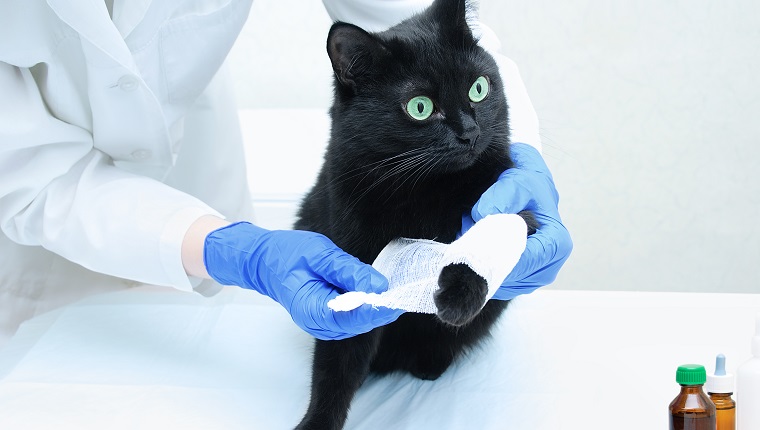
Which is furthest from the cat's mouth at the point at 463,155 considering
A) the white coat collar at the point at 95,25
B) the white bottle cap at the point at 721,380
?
the white coat collar at the point at 95,25

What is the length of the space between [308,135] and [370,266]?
3.97ft

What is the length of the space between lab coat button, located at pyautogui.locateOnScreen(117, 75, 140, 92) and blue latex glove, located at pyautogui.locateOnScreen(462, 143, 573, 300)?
523 millimetres

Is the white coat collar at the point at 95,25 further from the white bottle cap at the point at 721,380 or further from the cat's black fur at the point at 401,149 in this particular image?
the white bottle cap at the point at 721,380

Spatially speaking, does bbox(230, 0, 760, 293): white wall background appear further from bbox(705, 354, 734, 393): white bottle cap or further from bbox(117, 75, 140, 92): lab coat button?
bbox(705, 354, 734, 393): white bottle cap

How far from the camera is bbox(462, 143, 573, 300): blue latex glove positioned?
2.91 ft

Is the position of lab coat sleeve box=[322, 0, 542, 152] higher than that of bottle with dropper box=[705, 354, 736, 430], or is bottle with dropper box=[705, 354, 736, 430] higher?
lab coat sleeve box=[322, 0, 542, 152]

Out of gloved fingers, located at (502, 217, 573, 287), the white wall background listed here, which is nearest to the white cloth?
gloved fingers, located at (502, 217, 573, 287)

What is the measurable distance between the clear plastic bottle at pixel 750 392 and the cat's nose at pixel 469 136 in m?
0.35

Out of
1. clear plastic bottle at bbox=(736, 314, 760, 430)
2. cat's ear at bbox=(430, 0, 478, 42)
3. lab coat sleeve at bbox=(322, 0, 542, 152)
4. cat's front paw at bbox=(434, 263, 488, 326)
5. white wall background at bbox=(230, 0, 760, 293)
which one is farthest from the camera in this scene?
white wall background at bbox=(230, 0, 760, 293)

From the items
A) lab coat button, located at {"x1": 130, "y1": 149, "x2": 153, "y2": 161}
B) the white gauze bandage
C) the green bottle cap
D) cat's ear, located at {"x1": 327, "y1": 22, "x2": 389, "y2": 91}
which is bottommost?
the green bottle cap

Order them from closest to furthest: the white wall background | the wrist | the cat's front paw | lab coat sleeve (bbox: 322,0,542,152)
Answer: the cat's front paw
the wrist
lab coat sleeve (bbox: 322,0,542,152)
the white wall background

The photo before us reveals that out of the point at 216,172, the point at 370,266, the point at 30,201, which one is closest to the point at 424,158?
the point at 370,266

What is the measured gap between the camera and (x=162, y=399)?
3.47 feet

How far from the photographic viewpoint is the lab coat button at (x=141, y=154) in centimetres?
123
